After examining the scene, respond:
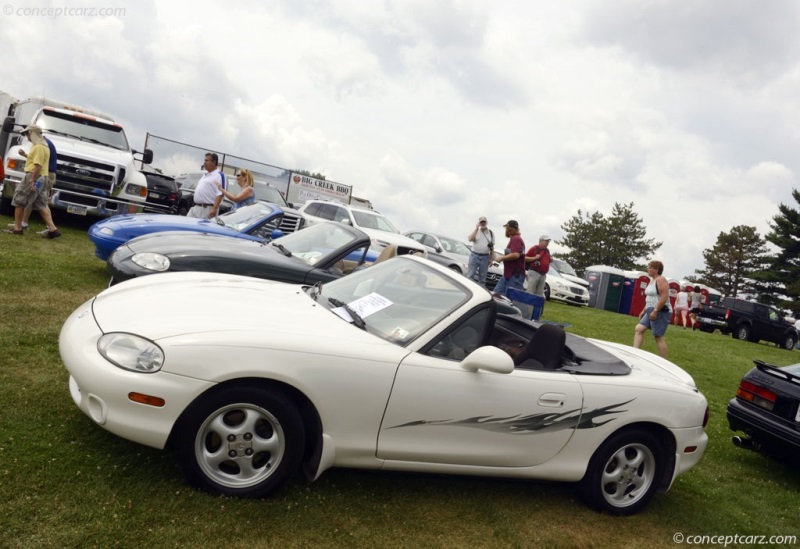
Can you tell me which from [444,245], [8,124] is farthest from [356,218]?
[8,124]

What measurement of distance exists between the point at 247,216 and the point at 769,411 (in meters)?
6.58

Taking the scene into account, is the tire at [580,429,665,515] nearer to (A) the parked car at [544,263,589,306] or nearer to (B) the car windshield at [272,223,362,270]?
(B) the car windshield at [272,223,362,270]

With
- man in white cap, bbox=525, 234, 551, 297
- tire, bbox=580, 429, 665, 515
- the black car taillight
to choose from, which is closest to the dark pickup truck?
man in white cap, bbox=525, 234, 551, 297

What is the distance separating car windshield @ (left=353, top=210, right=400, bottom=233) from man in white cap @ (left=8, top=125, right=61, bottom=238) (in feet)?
23.3

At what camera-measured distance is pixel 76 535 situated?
2.49 meters

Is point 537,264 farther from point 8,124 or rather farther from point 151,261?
point 8,124

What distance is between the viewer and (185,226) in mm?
7480

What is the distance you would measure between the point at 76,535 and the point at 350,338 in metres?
1.50

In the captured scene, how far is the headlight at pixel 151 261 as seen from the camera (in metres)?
5.52

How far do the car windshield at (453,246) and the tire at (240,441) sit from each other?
1529cm

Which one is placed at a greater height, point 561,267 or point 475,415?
point 561,267

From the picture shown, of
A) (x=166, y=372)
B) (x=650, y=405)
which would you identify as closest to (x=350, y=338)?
(x=166, y=372)

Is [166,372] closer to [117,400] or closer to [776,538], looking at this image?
[117,400]

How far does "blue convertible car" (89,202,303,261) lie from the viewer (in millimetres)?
6922
